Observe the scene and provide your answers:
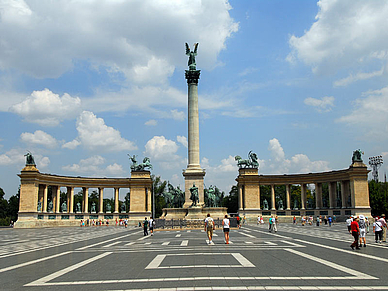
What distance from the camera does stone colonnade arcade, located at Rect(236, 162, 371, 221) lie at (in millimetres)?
76750

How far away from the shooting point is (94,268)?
15.2 m

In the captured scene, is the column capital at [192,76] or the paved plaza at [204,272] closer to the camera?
the paved plaza at [204,272]

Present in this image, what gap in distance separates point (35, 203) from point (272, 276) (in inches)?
2943

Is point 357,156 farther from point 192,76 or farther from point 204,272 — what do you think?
point 204,272

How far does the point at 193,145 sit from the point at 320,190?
3631 centimetres

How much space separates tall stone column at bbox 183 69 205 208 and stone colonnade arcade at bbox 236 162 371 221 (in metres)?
24.9

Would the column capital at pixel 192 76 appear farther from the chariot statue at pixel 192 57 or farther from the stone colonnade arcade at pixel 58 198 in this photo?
the stone colonnade arcade at pixel 58 198

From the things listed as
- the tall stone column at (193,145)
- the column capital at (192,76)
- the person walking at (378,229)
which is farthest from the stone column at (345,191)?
the person walking at (378,229)

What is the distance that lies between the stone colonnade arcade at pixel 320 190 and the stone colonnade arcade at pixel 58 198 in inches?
922

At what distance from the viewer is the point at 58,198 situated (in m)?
84.9

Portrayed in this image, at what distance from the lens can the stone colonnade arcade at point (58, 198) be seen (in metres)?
77.1

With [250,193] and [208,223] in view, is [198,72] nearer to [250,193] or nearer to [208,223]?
[250,193]

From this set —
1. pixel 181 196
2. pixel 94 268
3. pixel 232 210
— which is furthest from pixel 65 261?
pixel 232 210

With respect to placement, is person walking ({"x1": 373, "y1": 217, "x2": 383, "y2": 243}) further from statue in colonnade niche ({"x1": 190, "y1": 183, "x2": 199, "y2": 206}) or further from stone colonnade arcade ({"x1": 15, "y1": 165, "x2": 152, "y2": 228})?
stone colonnade arcade ({"x1": 15, "y1": 165, "x2": 152, "y2": 228})
